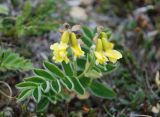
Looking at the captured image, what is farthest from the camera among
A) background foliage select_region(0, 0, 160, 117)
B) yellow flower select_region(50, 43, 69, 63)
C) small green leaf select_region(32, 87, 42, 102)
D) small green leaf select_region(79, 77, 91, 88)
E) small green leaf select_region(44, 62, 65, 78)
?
background foliage select_region(0, 0, 160, 117)

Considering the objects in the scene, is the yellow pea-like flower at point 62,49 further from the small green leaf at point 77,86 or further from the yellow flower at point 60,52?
the small green leaf at point 77,86

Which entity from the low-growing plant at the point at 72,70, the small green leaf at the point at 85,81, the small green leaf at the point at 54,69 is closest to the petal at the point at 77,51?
the low-growing plant at the point at 72,70

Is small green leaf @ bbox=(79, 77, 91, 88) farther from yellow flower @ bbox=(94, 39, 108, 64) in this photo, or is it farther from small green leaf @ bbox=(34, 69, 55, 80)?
yellow flower @ bbox=(94, 39, 108, 64)

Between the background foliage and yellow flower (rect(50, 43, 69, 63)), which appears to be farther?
the background foliage

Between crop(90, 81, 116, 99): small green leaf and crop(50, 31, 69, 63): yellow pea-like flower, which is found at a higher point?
crop(50, 31, 69, 63): yellow pea-like flower

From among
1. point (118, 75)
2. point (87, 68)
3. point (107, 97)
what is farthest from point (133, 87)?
point (87, 68)

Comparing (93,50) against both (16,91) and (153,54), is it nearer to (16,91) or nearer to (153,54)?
(16,91)

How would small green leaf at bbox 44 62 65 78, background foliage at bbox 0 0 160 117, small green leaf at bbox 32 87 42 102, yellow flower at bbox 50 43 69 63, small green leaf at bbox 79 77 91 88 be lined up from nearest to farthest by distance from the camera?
yellow flower at bbox 50 43 69 63 < small green leaf at bbox 32 87 42 102 < small green leaf at bbox 44 62 65 78 < small green leaf at bbox 79 77 91 88 < background foliage at bbox 0 0 160 117

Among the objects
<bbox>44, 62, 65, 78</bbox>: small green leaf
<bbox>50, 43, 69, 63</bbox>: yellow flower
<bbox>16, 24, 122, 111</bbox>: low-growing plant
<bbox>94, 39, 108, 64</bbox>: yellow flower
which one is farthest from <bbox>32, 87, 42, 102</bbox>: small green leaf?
<bbox>94, 39, 108, 64</bbox>: yellow flower

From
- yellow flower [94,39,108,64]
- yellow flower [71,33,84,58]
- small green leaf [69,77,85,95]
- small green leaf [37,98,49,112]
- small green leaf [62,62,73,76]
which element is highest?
yellow flower [71,33,84,58]
